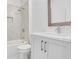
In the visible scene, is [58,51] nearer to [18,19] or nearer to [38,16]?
[38,16]

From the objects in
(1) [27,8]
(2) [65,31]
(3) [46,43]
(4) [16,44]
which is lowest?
(4) [16,44]

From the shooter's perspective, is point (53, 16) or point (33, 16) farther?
point (33, 16)

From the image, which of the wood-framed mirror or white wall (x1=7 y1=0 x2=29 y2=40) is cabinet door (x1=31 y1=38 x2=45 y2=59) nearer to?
the wood-framed mirror

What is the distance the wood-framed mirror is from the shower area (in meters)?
0.84

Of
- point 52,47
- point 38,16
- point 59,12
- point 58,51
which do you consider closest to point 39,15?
point 38,16

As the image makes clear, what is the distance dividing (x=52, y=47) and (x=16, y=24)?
185 cm

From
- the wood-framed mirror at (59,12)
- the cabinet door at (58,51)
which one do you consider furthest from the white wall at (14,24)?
the cabinet door at (58,51)

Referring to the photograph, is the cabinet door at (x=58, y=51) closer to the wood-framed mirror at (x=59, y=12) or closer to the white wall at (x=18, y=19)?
the wood-framed mirror at (x=59, y=12)

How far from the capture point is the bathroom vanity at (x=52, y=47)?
3.77ft

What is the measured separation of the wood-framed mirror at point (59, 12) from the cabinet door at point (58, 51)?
58cm

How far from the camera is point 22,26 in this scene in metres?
3.11

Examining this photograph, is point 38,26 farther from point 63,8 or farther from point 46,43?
point 46,43
